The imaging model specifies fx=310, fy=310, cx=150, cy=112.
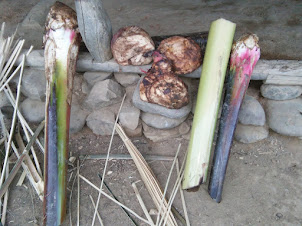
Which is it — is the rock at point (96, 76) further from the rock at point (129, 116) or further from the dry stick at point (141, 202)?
the dry stick at point (141, 202)

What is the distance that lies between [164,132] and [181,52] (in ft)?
2.77

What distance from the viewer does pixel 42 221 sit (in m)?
2.46

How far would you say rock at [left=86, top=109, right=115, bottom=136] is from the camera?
312cm

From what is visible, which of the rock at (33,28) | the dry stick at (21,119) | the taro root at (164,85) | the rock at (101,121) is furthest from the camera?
the rock at (33,28)

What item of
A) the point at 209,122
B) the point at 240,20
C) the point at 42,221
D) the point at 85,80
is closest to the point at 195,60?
the point at 209,122

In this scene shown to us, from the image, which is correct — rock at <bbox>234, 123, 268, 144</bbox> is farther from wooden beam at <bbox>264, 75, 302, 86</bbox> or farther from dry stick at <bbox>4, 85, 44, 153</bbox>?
dry stick at <bbox>4, 85, 44, 153</bbox>

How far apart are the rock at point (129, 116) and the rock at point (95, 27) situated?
0.55m

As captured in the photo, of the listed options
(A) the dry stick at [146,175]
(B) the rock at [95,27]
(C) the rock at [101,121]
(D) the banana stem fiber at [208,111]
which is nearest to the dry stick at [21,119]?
(C) the rock at [101,121]

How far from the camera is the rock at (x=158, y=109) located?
2.84 metres

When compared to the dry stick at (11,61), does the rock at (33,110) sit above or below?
below

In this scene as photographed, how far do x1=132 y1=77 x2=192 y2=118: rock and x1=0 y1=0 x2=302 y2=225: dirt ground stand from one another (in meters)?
0.38

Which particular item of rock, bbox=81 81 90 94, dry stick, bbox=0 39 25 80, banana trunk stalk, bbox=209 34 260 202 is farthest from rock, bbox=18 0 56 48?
banana trunk stalk, bbox=209 34 260 202

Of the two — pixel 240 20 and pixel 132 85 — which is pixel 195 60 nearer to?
pixel 132 85

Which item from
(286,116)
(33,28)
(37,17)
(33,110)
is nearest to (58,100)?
(33,110)
